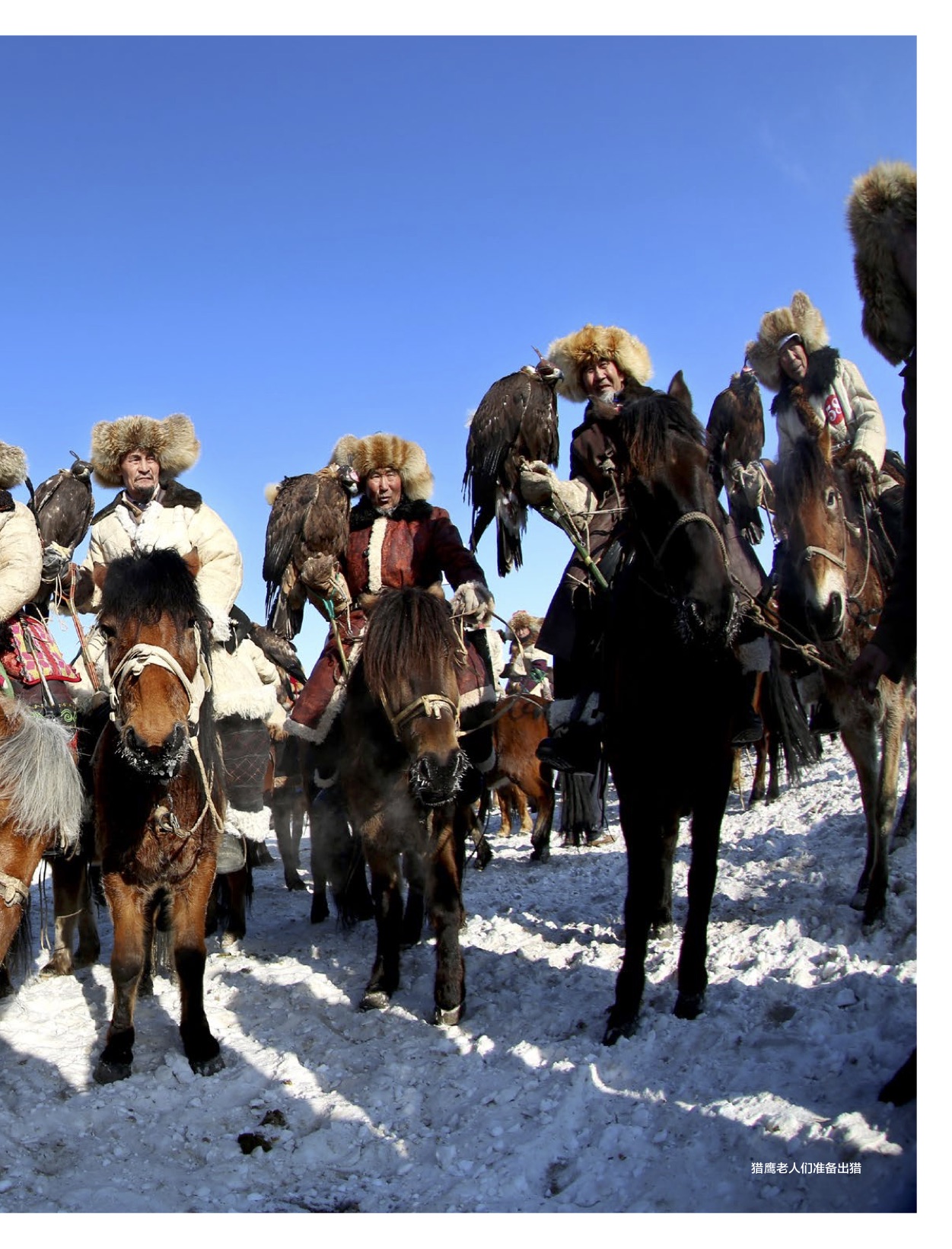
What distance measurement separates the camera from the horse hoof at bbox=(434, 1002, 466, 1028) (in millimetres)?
4996

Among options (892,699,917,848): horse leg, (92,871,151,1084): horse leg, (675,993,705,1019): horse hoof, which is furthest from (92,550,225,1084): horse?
(892,699,917,848): horse leg

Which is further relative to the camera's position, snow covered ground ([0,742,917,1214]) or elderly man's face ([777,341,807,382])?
elderly man's face ([777,341,807,382])

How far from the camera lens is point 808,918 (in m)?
5.43

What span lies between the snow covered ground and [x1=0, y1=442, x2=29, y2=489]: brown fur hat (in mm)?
3049

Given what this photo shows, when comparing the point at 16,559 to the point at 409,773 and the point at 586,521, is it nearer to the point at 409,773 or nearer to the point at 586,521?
the point at 409,773

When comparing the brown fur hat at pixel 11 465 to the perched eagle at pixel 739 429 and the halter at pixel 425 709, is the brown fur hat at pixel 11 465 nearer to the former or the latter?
the halter at pixel 425 709

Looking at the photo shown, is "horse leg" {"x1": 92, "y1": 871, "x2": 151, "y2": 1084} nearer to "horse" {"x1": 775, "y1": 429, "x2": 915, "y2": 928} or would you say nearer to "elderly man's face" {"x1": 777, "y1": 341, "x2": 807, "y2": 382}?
"horse" {"x1": 775, "y1": 429, "x2": 915, "y2": 928}

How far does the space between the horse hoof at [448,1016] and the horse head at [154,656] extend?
1834 millimetres

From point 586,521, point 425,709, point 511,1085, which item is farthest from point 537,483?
point 511,1085

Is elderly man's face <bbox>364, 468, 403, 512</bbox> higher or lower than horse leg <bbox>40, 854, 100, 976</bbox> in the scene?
higher

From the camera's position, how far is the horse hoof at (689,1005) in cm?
441

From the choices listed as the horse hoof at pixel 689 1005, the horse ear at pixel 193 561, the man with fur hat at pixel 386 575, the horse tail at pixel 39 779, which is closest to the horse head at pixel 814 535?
the man with fur hat at pixel 386 575
